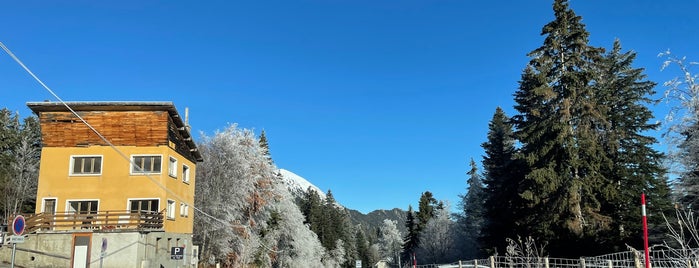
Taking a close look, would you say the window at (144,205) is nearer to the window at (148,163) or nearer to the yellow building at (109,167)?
the yellow building at (109,167)

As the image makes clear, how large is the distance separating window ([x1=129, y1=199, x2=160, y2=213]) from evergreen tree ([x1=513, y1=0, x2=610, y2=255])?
22.7 metres

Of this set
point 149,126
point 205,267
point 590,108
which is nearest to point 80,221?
point 149,126

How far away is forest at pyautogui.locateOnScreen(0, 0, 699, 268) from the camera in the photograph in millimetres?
29859

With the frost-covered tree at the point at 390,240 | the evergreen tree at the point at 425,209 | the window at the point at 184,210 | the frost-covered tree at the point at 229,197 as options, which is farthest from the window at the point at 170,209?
the frost-covered tree at the point at 390,240

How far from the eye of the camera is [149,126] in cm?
3050

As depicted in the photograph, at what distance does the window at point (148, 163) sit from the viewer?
3000cm

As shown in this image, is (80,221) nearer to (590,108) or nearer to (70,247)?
(70,247)

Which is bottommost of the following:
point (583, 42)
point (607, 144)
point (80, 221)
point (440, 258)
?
point (440, 258)

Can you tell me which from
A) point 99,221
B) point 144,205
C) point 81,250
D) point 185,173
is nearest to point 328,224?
point 185,173

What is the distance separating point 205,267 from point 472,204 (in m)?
34.2

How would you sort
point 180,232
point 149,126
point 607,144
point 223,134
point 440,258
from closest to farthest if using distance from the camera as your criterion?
point 149,126, point 180,232, point 607,144, point 223,134, point 440,258

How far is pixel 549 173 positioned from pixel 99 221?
26735 millimetres

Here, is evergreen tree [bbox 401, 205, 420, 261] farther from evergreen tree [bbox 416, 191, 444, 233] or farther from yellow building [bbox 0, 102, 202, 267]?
yellow building [bbox 0, 102, 202, 267]

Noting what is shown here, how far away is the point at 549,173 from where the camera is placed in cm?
3153
